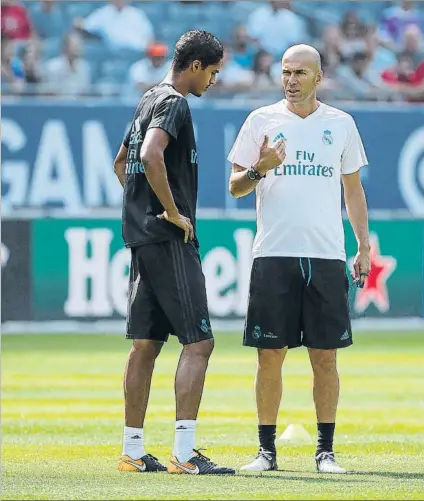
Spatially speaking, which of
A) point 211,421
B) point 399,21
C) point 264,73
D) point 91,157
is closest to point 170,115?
point 211,421

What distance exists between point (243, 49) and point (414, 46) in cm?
279

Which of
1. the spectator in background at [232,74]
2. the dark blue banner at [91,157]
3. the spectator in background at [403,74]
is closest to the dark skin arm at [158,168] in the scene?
the dark blue banner at [91,157]

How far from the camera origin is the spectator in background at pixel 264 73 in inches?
819

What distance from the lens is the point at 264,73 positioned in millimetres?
21094

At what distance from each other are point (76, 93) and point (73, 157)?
1065mm

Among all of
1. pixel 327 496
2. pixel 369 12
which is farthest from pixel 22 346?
pixel 327 496

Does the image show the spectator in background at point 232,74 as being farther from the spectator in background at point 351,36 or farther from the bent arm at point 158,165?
the bent arm at point 158,165

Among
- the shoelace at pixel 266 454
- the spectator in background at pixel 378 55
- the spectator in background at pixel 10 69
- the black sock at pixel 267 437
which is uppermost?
the spectator in background at pixel 378 55

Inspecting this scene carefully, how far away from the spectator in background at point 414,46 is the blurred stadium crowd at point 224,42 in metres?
0.02

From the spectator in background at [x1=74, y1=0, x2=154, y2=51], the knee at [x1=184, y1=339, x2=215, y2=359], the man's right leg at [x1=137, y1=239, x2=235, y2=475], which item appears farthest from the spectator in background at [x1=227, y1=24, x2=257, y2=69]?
the knee at [x1=184, y1=339, x2=215, y2=359]

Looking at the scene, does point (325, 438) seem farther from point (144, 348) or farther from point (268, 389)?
point (144, 348)

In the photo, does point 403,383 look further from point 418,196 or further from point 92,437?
point 418,196

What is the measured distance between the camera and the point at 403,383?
44.3 ft

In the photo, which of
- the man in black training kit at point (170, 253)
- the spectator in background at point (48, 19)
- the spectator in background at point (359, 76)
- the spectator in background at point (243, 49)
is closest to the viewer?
the man in black training kit at point (170, 253)
